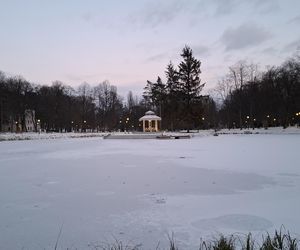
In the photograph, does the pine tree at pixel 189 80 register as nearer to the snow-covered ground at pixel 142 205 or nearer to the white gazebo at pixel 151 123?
the white gazebo at pixel 151 123

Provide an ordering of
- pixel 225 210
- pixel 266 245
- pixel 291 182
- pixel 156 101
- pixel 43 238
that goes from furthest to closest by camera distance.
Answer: pixel 156 101 → pixel 291 182 → pixel 225 210 → pixel 43 238 → pixel 266 245

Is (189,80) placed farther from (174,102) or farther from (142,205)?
(142,205)

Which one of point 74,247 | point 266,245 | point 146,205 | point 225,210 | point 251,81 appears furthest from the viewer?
point 251,81

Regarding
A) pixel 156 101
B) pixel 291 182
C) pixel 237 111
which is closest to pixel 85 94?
pixel 156 101

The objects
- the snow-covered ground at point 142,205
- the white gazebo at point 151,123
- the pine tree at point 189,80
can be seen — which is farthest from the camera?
the pine tree at point 189,80

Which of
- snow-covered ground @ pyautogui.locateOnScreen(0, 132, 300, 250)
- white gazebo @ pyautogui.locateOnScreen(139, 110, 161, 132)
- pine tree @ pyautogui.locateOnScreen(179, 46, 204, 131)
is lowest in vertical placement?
snow-covered ground @ pyautogui.locateOnScreen(0, 132, 300, 250)

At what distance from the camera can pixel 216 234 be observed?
5.67 metres

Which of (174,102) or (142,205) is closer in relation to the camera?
(142,205)

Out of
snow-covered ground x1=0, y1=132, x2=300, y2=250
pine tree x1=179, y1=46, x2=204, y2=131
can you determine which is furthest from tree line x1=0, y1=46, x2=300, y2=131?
snow-covered ground x1=0, y1=132, x2=300, y2=250

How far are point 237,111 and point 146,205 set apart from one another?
76436 millimetres

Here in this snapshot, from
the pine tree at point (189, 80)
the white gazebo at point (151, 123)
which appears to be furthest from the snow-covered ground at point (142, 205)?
the pine tree at point (189, 80)

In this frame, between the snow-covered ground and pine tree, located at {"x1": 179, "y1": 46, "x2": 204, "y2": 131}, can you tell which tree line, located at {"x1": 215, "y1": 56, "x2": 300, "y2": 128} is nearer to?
pine tree, located at {"x1": 179, "y1": 46, "x2": 204, "y2": 131}

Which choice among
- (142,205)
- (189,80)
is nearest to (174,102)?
(189,80)

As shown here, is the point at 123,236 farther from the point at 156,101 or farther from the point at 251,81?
the point at 156,101
